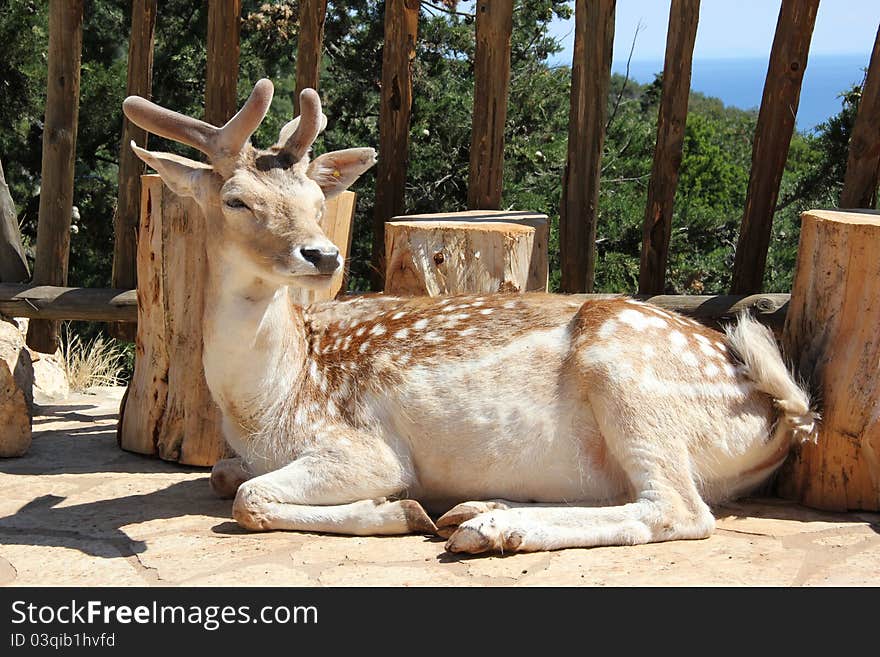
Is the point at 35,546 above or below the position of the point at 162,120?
below

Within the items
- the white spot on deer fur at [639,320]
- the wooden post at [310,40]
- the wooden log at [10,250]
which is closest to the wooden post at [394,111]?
the wooden post at [310,40]

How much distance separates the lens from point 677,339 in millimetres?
5008

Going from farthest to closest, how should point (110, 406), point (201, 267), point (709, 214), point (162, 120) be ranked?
1. point (709, 214)
2. point (110, 406)
3. point (201, 267)
4. point (162, 120)

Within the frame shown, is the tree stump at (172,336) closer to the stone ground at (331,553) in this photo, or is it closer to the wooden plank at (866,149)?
the stone ground at (331,553)

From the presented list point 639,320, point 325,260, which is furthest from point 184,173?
point 639,320

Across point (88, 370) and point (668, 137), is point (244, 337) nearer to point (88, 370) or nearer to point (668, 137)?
point (668, 137)

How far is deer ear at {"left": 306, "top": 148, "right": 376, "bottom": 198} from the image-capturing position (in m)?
5.26

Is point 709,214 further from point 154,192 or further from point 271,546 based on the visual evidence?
point 271,546

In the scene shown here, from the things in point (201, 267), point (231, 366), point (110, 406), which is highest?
point (201, 267)

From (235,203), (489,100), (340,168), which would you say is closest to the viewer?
(235,203)

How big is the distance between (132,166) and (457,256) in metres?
2.60
